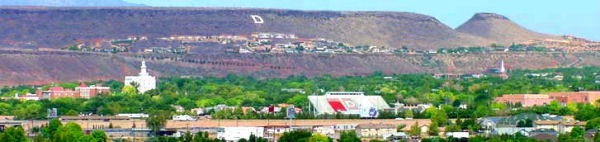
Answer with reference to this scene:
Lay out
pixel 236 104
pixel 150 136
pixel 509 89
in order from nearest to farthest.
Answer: pixel 150 136
pixel 236 104
pixel 509 89

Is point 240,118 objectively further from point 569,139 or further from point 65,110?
point 569,139

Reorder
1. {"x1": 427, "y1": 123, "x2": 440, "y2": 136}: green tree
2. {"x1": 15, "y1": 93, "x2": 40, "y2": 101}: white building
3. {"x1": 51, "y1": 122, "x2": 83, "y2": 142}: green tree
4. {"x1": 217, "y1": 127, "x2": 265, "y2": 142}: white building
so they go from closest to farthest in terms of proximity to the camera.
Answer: {"x1": 51, "y1": 122, "x2": 83, "y2": 142}: green tree < {"x1": 217, "y1": 127, "x2": 265, "y2": 142}: white building < {"x1": 427, "y1": 123, "x2": 440, "y2": 136}: green tree < {"x1": 15, "y1": 93, "x2": 40, "y2": 101}: white building

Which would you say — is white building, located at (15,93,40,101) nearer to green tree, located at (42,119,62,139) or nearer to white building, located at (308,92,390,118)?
white building, located at (308,92,390,118)

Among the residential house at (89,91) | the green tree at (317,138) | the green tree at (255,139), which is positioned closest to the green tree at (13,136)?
the green tree at (255,139)

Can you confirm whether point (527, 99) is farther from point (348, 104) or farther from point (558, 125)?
point (558, 125)


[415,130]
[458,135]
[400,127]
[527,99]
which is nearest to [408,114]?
[400,127]

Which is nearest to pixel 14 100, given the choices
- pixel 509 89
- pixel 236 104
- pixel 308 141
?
pixel 236 104

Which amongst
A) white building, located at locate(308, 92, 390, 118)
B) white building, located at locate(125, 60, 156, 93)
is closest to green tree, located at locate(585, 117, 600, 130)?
white building, located at locate(308, 92, 390, 118)

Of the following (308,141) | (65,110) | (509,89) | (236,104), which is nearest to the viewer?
(308,141)
